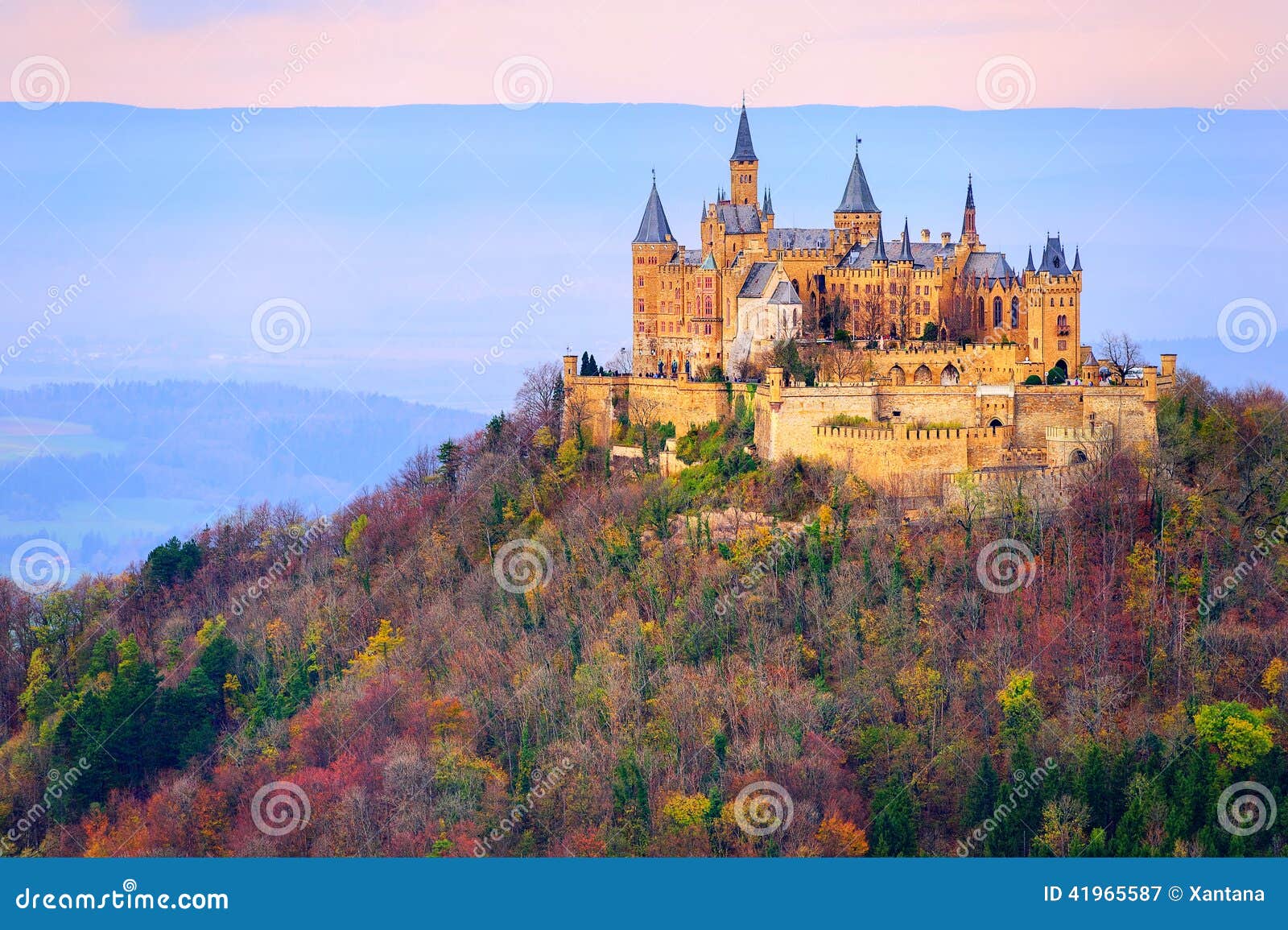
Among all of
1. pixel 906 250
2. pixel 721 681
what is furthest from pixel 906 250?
pixel 721 681

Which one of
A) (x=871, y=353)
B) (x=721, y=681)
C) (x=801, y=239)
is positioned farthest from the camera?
(x=801, y=239)

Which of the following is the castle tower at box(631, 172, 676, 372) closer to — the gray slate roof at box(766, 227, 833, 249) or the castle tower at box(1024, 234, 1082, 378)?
the gray slate roof at box(766, 227, 833, 249)

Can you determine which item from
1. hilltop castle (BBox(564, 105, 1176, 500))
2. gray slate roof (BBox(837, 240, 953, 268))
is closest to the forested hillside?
hilltop castle (BBox(564, 105, 1176, 500))

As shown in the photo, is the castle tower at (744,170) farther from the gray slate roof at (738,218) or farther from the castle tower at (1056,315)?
the castle tower at (1056,315)

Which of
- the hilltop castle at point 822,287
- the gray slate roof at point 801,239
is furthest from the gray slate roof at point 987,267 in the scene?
the gray slate roof at point 801,239

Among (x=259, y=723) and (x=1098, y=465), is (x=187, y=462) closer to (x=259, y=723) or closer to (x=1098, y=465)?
(x=259, y=723)

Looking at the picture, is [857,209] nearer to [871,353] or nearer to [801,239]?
[801,239]
